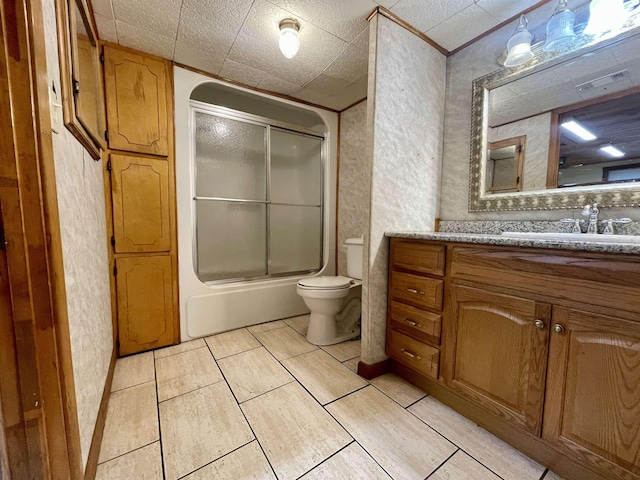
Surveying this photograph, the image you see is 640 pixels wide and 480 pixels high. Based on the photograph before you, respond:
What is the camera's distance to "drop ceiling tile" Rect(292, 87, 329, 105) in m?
2.21

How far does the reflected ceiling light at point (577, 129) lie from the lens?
1244 mm

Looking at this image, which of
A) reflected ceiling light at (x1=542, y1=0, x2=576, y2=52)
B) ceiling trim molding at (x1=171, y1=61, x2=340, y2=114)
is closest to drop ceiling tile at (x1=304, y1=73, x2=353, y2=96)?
ceiling trim molding at (x1=171, y1=61, x2=340, y2=114)

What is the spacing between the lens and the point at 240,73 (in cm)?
193

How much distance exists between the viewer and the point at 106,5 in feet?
4.33

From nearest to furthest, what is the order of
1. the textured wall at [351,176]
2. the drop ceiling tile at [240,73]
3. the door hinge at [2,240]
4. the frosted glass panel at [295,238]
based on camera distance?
the door hinge at [2,240] → the drop ceiling tile at [240,73] → the textured wall at [351,176] → the frosted glass panel at [295,238]

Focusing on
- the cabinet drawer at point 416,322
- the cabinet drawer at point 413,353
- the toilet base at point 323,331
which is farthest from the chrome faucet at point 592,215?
the toilet base at point 323,331

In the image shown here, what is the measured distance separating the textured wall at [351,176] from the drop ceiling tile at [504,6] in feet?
3.55

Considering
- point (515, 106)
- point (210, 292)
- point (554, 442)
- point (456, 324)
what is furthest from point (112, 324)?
point (515, 106)

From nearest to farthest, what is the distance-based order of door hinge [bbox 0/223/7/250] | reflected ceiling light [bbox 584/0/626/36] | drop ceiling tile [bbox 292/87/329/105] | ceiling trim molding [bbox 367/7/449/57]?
door hinge [bbox 0/223/7/250], reflected ceiling light [bbox 584/0/626/36], ceiling trim molding [bbox 367/7/449/57], drop ceiling tile [bbox 292/87/329/105]

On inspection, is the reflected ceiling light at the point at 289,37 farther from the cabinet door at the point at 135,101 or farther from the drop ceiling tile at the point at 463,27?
the cabinet door at the point at 135,101

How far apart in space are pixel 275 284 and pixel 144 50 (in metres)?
1.96

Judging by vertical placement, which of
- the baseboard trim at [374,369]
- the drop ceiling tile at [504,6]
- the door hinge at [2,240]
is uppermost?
the drop ceiling tile at [504,6]

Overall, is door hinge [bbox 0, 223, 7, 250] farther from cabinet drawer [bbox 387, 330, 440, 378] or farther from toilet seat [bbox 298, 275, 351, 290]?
cabinet drawer [bbox 387, 330, 440, 378]

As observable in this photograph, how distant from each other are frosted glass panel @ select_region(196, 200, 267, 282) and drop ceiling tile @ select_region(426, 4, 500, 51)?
70.7 inches
